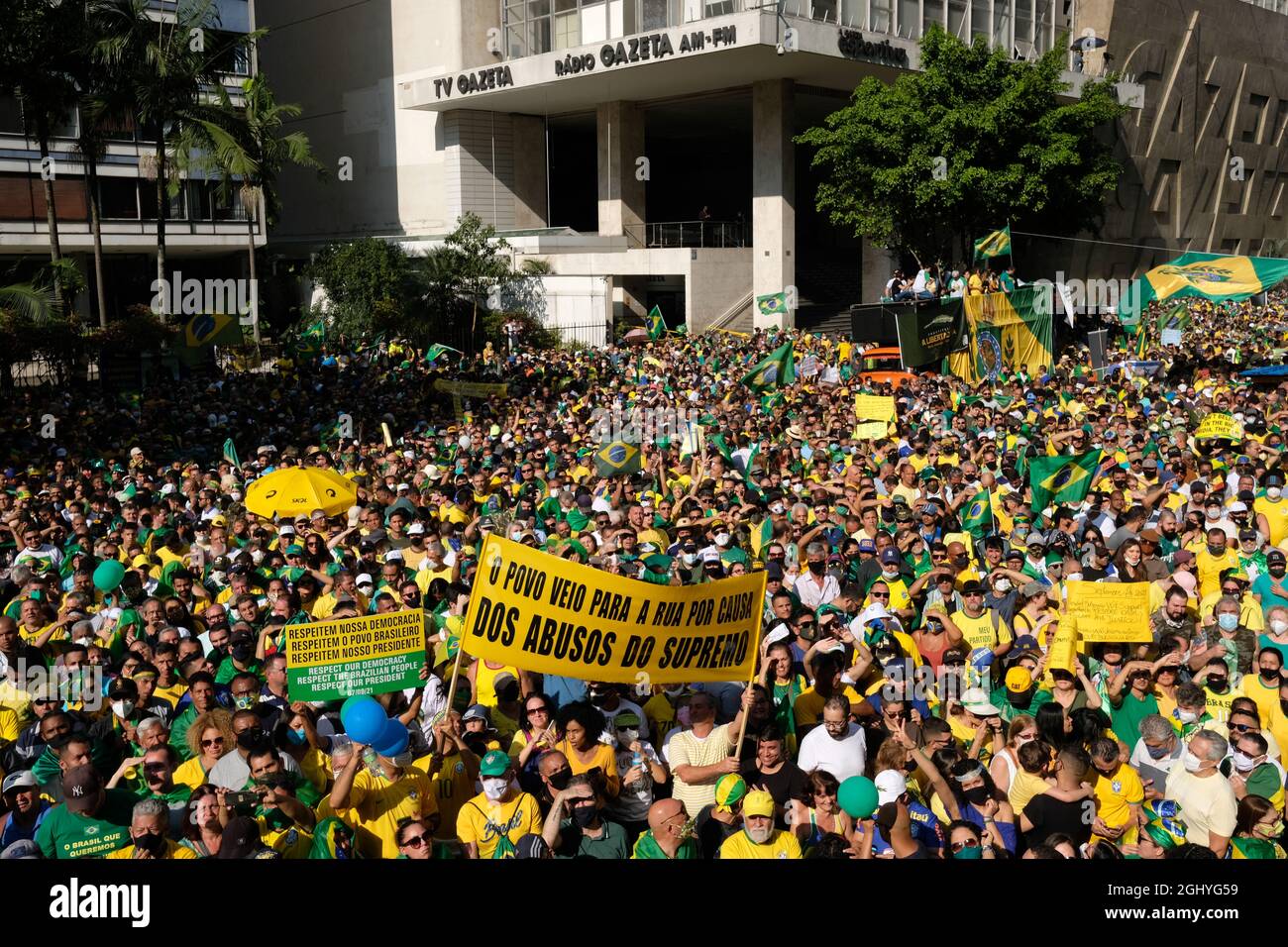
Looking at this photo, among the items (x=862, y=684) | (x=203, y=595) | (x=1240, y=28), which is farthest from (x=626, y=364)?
(x=1240, y=28)

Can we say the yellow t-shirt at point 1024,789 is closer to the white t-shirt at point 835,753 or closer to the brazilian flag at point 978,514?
the white t-shirt at point 835,753

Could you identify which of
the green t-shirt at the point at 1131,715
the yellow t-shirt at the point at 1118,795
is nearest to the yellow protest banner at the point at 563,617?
the yellow t-shirt at the point at 1118,795

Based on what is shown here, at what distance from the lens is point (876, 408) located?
15430 mm

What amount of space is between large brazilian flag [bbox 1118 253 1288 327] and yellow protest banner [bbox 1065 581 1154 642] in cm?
1475

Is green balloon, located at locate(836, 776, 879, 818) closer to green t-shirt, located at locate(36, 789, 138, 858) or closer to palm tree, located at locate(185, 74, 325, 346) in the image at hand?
green t-shirt, located at locate(36, 789, 138, 858)

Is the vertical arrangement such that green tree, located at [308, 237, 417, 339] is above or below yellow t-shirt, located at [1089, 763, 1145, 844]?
above

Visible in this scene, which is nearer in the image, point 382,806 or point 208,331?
point 382,806

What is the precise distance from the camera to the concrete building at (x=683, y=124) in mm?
34312

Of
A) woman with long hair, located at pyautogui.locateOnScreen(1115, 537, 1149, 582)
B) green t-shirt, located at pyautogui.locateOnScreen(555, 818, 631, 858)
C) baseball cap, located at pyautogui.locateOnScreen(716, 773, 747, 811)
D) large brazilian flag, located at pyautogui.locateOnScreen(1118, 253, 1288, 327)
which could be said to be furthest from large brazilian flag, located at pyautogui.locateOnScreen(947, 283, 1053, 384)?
green t-shirt, located at pyautogui.locateOnScreen(555, 818, 631, 858)

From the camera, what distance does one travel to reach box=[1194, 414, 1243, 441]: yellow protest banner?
14.0 meters

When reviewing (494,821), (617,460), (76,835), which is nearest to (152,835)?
(76,835)

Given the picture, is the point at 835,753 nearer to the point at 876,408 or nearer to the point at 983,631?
the point at 983,631

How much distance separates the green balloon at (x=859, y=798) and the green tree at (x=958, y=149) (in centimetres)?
2618

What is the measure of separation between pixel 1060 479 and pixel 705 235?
1029 inches
